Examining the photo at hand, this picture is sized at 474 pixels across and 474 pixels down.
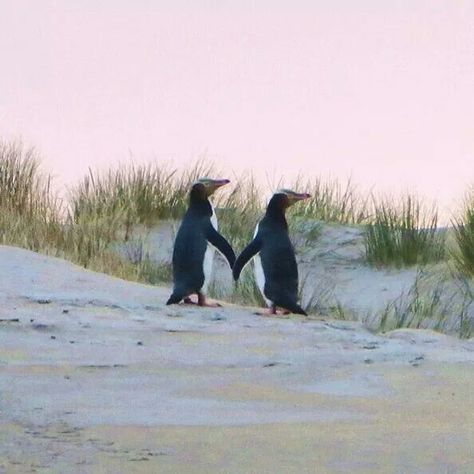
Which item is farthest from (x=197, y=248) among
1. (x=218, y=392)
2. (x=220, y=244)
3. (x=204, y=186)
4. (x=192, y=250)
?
(x=218, y=392)

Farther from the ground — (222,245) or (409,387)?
(222,245)

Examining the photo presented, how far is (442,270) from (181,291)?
4.79 metres

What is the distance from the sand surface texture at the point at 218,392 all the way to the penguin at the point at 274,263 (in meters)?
0.38

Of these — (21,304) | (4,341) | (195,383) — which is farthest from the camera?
(21,304)

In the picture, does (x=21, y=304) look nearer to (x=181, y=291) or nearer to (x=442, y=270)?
(x=181, y=291)

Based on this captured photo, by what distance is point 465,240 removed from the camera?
1252 centimetres

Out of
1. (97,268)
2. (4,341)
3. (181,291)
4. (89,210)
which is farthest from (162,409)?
(89,210)

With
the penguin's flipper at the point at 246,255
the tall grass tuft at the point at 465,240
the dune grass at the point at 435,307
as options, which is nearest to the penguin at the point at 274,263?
the penguin's flipper at the point at 246,255

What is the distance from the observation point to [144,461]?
4.01m

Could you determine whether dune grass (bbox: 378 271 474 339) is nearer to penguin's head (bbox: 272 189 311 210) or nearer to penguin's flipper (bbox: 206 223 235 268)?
penguin's head (bbox: 272 189 311 210)

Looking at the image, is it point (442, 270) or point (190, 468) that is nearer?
point (190, 468)

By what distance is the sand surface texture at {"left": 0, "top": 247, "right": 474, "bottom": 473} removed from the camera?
412 cm

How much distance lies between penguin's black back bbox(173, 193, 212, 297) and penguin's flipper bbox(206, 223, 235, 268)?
0.11 ft

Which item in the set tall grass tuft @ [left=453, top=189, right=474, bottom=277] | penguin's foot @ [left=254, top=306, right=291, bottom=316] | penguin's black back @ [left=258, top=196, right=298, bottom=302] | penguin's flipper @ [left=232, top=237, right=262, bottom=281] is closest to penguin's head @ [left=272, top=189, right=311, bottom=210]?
penguin's black back @ [left=258, top=196, right=298, bottom=302]
